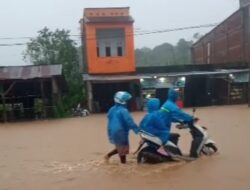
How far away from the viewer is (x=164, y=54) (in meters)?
68.8

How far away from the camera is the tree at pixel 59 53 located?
37.6 metres

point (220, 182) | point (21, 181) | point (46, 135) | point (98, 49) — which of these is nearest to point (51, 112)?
point (98, 49)

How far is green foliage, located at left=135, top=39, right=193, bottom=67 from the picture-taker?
208 ft

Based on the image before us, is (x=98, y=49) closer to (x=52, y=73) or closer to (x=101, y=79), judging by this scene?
(x=101, y=79)

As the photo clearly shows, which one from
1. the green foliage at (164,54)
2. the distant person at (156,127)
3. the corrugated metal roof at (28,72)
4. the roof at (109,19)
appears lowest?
the distant person at (156,127)

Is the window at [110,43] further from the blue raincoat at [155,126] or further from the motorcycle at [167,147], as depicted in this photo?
the blue raincoat at [155,126]

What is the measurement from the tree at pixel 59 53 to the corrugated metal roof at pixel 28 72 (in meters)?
7.78

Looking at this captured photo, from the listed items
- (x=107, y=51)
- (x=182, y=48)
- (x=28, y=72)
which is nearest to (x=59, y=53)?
(x=107, y=51)

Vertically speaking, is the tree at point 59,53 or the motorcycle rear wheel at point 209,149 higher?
the tree at point 59,53

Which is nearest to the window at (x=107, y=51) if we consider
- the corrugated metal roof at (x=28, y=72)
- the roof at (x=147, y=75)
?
the roof at (x=147, y=75)

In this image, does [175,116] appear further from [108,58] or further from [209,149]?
[108,58]

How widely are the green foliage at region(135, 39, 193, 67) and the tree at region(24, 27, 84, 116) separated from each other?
2232cm

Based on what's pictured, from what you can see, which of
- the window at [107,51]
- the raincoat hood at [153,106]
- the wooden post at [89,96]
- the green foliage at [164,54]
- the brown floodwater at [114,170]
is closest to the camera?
the brown floodwater at [114,170]

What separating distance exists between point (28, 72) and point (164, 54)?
4214 centimetres
